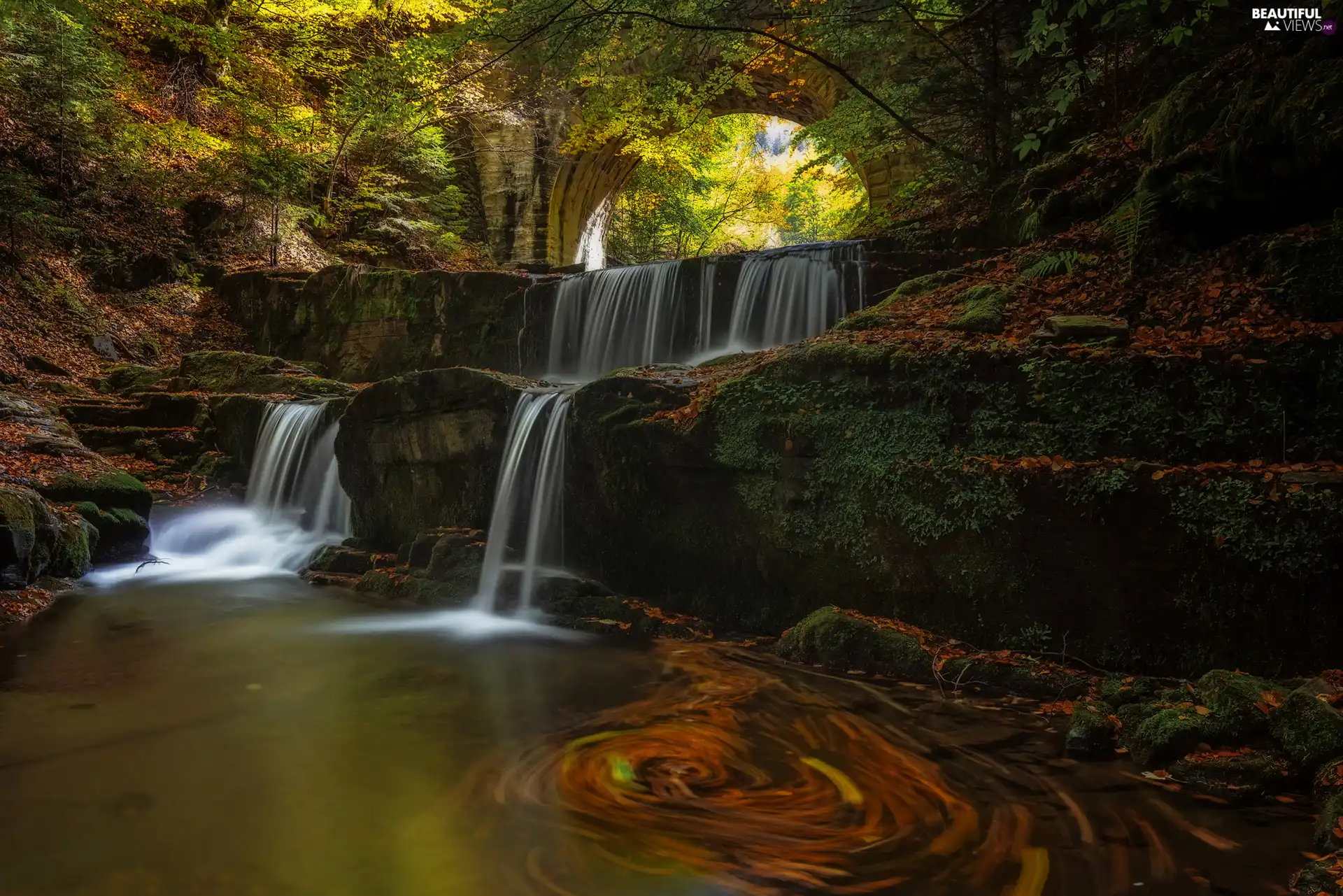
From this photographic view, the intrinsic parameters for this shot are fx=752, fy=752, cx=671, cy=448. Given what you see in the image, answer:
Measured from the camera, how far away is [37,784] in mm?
3443

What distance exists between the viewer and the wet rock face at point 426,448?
8.60 meters

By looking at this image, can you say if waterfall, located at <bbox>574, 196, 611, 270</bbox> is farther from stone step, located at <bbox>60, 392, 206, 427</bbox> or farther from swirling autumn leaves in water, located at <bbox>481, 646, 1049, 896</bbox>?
swirling autumn leaves in water, located at <bbox>481, 646, 1049, 896</bbox>

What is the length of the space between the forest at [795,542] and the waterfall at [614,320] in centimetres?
9

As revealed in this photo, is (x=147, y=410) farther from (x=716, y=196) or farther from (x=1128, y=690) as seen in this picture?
(x=716, y=196)

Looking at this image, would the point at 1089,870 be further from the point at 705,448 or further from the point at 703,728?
the point at 705,448

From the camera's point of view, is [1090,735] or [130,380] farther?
[130,380]

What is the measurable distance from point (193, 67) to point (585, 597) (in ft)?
62.9

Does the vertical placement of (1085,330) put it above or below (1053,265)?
below

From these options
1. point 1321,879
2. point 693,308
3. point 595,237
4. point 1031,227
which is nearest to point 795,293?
point 693,308

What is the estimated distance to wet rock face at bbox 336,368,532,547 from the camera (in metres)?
8.60

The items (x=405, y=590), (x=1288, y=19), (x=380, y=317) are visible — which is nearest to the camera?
(x=1288, y=19)

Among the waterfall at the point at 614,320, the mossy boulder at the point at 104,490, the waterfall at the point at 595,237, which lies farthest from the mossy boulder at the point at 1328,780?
the waterfall at the point at 595,237

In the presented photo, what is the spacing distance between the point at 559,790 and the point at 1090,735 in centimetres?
271

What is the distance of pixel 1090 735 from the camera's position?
3877mm
